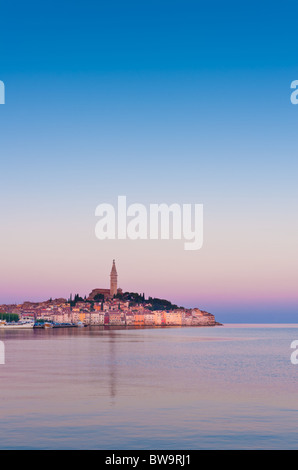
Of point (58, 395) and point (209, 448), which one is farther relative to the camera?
point (58, 395)

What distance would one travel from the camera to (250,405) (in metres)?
34.6

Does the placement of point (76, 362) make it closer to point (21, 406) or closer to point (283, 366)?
point (283, 366)

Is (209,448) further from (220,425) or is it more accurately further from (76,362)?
(76,362)

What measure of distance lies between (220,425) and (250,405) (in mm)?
7199

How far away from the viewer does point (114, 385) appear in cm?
4366
